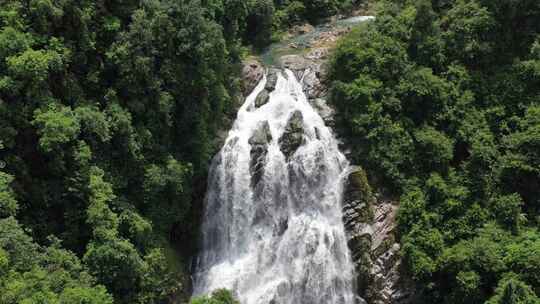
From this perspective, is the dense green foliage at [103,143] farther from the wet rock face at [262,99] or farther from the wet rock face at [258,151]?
the wet rock face at [258,151]

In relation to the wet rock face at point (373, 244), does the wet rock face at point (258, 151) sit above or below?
above

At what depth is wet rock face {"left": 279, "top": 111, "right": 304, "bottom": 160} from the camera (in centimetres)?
2361

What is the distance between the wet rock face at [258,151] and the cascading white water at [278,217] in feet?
0.14

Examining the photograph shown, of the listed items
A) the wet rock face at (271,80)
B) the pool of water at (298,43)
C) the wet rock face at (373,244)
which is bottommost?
the wet rock face at (373,244)

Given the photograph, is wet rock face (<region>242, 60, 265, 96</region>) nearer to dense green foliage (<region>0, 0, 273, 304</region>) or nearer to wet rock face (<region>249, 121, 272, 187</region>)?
dense green foliage (<region>0, 0, 273, 304</region>)

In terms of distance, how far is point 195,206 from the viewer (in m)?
24.2

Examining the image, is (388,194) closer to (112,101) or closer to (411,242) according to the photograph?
(411,242)

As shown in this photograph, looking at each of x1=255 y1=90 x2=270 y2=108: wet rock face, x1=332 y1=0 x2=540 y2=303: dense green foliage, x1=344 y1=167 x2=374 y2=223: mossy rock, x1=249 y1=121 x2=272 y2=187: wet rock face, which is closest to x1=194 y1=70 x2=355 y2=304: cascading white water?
x1=249 y1=121 x2=272 y2=187: wet rock face

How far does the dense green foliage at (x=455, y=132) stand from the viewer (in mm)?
21047

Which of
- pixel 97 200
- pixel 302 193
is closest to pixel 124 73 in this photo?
pixel 97 200

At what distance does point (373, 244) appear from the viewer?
73.8ft

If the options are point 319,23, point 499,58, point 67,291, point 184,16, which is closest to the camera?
point 67,291

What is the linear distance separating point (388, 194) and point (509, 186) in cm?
483

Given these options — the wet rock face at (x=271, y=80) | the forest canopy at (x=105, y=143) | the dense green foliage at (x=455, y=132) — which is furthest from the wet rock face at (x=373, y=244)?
the forest canopy at (x=105, y=143)
